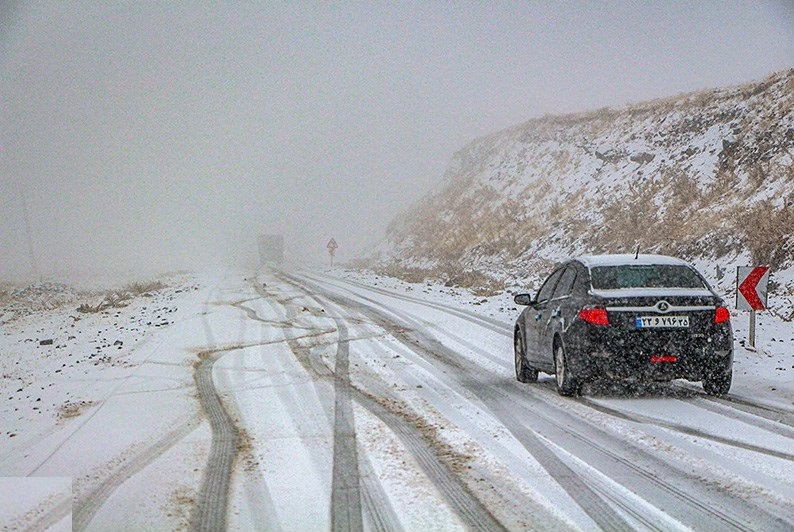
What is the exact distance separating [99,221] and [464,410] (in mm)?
144290

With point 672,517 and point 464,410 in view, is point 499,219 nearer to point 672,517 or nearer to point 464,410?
point 464,410

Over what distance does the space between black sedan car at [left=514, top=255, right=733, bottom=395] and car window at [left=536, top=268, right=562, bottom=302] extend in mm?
1180

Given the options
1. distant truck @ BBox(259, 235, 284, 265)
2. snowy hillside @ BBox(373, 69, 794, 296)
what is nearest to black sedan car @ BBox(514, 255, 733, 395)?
snowy hillside @ BBox(373, 69, 794, 296)

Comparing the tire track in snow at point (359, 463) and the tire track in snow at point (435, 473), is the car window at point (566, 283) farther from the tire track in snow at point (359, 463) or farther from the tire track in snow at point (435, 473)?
the tire track in snow at point (359, 463)

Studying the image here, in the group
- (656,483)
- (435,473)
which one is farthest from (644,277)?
(435,473)

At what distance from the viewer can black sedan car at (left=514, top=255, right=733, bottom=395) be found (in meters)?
6.72

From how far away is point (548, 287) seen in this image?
9.02 m

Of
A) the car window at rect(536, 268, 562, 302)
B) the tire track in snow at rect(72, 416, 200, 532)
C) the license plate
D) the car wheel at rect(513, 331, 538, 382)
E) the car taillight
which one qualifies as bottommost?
the car wheel at rect(513, 331, 538, 382)

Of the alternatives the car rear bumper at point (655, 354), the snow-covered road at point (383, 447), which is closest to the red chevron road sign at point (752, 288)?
the snow-covered road at point (383, 447)

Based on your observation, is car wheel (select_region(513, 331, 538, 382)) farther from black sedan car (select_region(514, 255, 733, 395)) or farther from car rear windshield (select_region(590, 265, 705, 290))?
car rear windshield (select_region(590, 265, 705, 290))

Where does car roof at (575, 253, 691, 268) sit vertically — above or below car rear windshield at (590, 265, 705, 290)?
above

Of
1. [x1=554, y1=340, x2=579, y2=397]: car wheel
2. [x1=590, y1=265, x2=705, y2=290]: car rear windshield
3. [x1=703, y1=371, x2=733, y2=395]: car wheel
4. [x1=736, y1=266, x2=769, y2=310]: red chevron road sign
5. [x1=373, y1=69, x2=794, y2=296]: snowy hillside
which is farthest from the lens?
[x1=373, y1=69, x2=794, y2=296]: snowy hillside

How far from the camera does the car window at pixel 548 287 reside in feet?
28.7

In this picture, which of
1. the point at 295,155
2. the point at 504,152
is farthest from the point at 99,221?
the point at 504,152
